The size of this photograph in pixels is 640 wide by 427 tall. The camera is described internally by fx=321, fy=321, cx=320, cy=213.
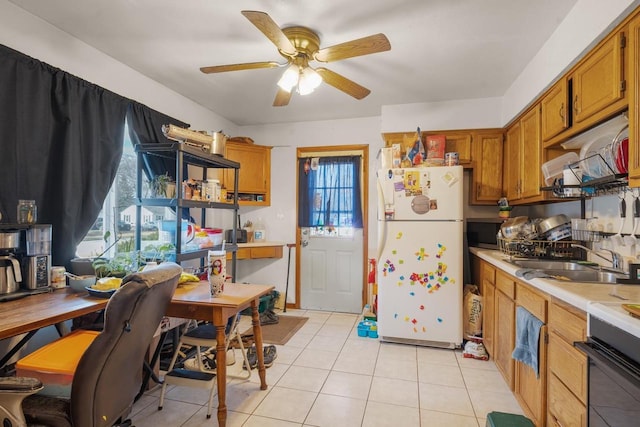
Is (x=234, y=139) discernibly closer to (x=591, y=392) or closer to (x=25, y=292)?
(x=25, y=292)

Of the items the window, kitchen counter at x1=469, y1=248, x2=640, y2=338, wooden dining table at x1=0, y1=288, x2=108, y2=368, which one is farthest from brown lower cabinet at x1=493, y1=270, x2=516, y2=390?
the window

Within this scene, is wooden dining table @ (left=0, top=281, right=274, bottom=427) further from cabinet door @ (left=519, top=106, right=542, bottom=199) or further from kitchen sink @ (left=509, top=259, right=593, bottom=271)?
cabinet door @ (left=519, top=106, right=542, bottom=199)

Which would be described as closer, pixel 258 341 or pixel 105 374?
pixel 105 374

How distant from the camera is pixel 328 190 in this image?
13.5 feet

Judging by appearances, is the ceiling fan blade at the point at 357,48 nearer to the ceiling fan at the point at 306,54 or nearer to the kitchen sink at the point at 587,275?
the ceiling fan at the point at 306,54

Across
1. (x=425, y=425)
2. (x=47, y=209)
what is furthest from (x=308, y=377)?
(x=47, y=209)

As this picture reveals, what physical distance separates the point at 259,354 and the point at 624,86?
8.05ft

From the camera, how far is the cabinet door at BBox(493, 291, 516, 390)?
6.84ft

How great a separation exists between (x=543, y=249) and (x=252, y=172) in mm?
3166

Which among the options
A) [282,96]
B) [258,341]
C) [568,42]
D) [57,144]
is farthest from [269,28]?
[258,341]

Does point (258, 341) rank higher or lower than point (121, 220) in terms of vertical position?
lower

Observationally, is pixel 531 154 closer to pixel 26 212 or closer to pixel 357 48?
pixel 357 48

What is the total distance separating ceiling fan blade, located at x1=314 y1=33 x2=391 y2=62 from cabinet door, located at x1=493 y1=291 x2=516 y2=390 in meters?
1.77

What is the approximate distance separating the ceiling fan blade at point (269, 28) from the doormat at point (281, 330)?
2.48m
